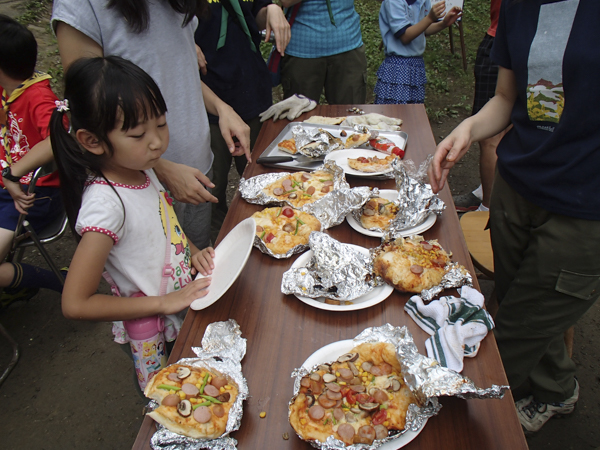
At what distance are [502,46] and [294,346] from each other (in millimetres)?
1543

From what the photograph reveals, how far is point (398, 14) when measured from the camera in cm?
412

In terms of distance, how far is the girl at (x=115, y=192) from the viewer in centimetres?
137

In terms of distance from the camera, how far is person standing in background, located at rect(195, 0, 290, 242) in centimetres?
260

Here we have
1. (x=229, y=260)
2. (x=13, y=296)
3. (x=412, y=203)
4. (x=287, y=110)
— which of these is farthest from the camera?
(x=13, y=296)

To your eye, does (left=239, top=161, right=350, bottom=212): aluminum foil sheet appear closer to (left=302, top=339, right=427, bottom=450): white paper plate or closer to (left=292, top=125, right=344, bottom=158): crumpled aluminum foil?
(left=292, top=125, right=344, bottom=158): crumpled aluminum foil

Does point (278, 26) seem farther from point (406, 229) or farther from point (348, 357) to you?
point (348, 357)

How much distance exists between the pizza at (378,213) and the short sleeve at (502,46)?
2.55ft

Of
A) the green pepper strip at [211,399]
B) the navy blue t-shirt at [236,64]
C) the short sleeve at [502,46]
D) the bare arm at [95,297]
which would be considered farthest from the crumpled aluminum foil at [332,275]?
the navy blue t-shirt at [236,64]

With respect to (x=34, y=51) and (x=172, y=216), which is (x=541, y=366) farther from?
(x=34, y=51)

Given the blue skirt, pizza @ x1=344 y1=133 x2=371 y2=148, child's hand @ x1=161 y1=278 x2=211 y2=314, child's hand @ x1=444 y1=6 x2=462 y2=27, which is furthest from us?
the blue skirt

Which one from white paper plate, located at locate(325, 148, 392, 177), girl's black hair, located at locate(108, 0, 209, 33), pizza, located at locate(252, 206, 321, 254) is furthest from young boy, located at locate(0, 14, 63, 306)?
white paper plate, located at locate(325, 148, 392, 177)

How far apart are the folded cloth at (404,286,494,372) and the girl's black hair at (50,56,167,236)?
121cm

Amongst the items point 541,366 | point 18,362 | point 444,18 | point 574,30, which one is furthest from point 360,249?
point 444,18

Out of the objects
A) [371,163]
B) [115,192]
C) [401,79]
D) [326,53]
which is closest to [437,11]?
[401,79]
